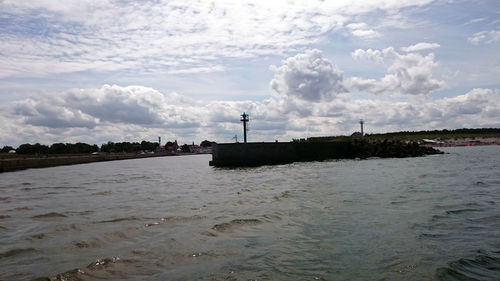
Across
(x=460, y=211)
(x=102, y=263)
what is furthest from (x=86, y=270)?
(x=460, y=211)

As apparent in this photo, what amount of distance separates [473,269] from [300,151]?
131ft

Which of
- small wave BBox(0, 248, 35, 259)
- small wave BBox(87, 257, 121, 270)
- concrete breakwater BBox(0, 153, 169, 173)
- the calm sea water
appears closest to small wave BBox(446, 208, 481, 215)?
the calm sea water

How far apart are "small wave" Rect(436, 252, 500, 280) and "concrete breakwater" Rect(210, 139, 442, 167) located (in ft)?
113

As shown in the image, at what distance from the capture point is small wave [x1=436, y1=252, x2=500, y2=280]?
576 centimetres

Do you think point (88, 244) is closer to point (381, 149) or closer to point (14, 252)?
point (14, 252)

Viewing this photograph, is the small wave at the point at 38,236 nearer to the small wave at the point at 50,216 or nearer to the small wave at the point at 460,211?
the small wave at the point at 50,216

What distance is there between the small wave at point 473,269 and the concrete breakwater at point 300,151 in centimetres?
3436

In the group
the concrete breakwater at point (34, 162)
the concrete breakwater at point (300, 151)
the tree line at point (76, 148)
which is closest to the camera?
the concrete breakwater at point (300, 151)

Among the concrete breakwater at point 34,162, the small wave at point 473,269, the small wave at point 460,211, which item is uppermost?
the concrete breakwater at point 34,162

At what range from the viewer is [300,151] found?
45844 mm

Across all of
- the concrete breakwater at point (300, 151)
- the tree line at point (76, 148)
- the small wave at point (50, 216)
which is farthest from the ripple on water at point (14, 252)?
the tree line at point (76, 148)

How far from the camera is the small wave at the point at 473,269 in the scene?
18.9ft

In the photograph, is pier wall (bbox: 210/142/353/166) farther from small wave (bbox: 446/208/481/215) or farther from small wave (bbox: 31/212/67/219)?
small wave (bbox: 446/208/481/215)

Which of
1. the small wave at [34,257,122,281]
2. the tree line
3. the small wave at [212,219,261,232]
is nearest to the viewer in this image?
the small wave at [34,257,122,281]
